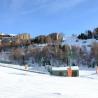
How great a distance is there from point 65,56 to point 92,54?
25.1ft

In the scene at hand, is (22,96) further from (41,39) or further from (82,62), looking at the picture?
(41,39)

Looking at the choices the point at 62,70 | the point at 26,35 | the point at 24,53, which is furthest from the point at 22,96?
the point at 26,35

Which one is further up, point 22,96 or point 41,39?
point 41,39

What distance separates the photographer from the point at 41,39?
140 meters

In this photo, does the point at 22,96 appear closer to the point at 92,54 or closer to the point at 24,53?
the point at 92,54

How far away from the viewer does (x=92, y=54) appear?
88438mm

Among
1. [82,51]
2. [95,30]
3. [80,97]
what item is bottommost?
[80,97]

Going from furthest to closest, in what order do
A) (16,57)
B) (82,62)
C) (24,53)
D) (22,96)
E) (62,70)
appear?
(24,53) → (16,57) → (82,62) → (62,70) → (22,96)

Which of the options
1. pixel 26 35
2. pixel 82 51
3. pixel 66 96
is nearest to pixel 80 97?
pixel 66 96

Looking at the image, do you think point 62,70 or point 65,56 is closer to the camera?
point 62,70

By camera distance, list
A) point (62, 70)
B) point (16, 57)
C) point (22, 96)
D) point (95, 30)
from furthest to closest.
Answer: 1. point (95, 30)
2. point (16, 57)
3. point (62, 70)
4. point (22, 96)

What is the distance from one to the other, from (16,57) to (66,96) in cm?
8692

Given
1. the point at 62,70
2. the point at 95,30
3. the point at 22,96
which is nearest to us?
the point at 22,96

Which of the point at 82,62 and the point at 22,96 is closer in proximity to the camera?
the point at 22,96
